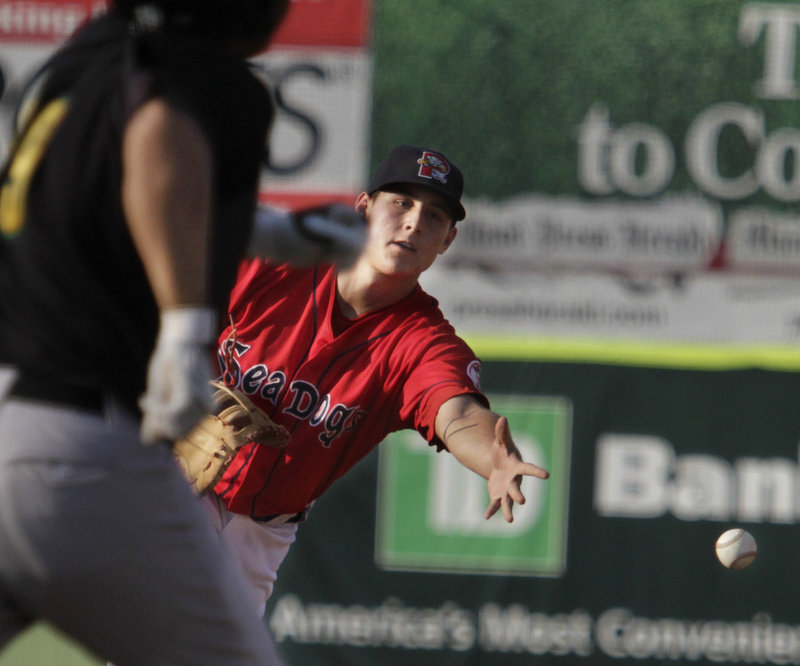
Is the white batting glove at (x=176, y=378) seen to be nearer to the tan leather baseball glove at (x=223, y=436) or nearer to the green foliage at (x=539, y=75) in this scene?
the tan leather baseball glove at (x=223, y=436)

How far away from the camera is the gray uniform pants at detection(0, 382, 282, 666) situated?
1.71m

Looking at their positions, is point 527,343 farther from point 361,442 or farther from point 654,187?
point 361,442

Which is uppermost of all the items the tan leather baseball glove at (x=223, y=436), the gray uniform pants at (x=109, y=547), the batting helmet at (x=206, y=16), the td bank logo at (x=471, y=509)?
the batting helmet at (x=206, y=16)

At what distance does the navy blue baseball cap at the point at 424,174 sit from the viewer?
3527 mm

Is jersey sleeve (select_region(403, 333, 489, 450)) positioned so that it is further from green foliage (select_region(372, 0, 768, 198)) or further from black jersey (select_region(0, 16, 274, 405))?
green foliage (select_region(372, 0, 768, 198))

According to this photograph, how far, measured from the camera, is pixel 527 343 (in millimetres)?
5930

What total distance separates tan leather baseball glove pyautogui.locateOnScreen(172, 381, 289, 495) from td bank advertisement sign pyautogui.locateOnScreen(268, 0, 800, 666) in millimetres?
2448

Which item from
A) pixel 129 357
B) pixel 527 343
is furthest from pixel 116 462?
pixel 527 343

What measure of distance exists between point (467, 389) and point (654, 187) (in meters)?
3.09

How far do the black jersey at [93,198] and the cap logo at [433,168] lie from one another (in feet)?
5.51

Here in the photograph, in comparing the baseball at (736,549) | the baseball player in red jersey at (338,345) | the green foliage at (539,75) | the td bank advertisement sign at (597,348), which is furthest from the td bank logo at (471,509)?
the baseball player in red jersey at (338,345)

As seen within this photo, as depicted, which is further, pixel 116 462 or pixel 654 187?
pixel 654 187

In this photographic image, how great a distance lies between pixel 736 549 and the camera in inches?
205

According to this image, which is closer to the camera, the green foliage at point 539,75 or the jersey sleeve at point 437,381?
the jersey sleeve at point 437,381
